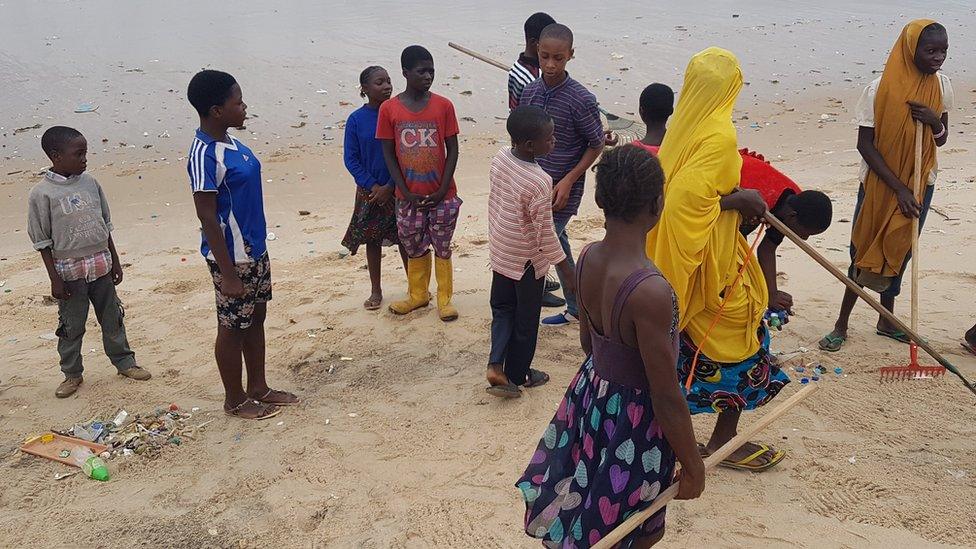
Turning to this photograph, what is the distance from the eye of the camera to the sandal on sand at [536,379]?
4.42m

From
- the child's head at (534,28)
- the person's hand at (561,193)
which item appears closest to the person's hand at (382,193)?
the person's hand at (561,193)

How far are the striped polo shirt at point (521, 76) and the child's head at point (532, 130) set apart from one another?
1449mm

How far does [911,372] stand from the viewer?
4.07m

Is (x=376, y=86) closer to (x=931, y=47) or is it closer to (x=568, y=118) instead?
(x=568, y=118)

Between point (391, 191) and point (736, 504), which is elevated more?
point (391, 191)

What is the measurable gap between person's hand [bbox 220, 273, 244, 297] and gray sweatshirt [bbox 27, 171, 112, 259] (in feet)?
3.47

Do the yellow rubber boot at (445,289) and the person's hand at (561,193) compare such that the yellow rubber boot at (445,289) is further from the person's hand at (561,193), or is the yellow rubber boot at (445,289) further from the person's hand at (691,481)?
the person's hand at (691,481)

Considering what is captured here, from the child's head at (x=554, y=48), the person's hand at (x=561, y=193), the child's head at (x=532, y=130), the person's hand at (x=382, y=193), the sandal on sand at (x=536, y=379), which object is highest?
the child's head at (x=554, y=48)

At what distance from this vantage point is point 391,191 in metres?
5.33

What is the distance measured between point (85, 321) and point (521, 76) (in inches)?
118

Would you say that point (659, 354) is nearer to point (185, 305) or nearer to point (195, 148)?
point (195, 148)

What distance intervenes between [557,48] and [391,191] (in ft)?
5.00

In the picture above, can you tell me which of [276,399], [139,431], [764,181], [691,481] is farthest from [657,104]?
[139,431]

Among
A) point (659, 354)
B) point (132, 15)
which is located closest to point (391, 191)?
point (659, 354)
